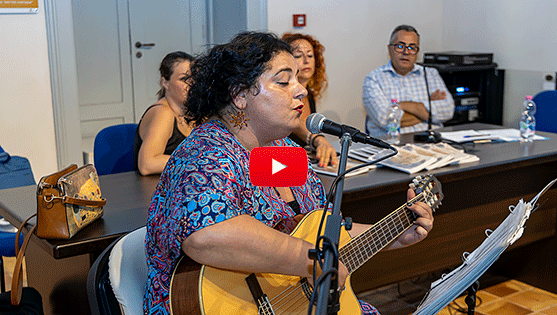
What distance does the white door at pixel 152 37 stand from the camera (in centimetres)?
500

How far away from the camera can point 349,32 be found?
15.6ft

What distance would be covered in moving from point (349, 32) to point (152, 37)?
1.73 metres

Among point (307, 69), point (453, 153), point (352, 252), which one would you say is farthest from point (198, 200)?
point (307, 69)

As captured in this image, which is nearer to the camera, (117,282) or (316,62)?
(117,282)

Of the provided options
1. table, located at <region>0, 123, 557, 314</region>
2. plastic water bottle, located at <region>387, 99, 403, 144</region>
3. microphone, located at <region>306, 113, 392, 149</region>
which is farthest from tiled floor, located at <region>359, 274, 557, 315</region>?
microphone, located at <region>306, 113, 392, 149</region>

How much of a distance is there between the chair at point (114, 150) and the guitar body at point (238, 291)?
1519mm

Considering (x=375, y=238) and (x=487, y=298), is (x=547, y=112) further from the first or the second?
(x=375, y=238)

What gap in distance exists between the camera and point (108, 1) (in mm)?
4812

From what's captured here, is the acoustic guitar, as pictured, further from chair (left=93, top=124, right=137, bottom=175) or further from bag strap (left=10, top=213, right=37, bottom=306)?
chair (left=93, top=124, right=137, bottom=175)

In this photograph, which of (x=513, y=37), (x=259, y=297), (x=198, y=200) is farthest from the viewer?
(x=513, y=37)

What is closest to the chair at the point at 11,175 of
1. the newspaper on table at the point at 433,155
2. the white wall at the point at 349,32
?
the newspaper on table at the point at 433,155

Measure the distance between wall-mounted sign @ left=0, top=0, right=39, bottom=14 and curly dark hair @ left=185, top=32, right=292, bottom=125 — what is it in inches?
103

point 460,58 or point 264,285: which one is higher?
point 460,58

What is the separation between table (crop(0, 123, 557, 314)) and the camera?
5.64 feet
